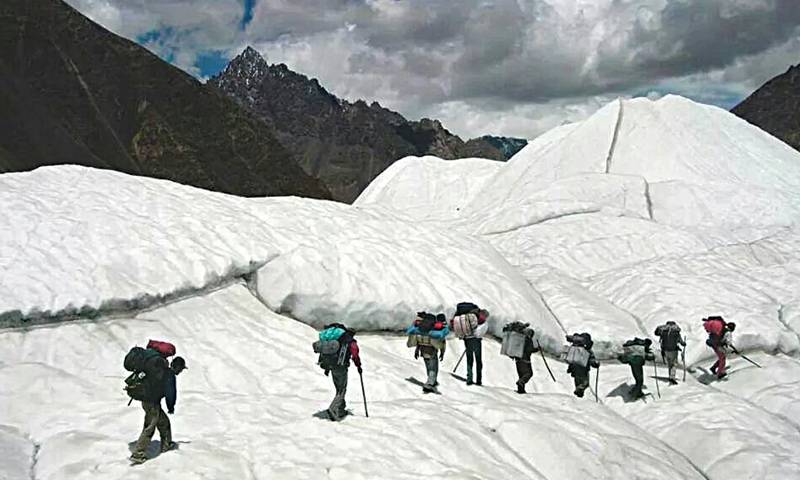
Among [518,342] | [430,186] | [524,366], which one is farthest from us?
[430,186]

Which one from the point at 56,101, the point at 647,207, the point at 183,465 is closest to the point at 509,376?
the point at 183,465

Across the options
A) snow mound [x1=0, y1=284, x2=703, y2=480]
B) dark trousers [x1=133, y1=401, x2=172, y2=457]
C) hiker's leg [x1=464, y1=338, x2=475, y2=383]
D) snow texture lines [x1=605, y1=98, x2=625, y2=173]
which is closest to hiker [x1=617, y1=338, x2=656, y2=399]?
snow mound [x1=0, y1=284, x2=703, y2=480]

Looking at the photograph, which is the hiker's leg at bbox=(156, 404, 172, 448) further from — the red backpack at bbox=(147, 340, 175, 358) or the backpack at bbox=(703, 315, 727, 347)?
the backpack at bbox=(703, 315, 727, 347)

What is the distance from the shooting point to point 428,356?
644 inches

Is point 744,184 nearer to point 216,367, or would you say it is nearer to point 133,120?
point 216,367

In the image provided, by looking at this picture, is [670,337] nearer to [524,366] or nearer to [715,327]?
[715,327]

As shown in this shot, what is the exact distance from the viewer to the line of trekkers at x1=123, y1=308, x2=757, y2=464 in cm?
1121

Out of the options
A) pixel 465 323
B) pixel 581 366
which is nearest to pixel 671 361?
pixel 581 366

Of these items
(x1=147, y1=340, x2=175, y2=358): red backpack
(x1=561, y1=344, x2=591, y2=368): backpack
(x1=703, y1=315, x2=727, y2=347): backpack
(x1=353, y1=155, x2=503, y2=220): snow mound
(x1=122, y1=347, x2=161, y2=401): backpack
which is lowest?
(x1=561, y1=344, x2=591, y2=368): backpack

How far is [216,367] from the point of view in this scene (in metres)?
17.2

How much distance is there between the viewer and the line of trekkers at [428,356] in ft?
36.8

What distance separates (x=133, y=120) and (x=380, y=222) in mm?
184913

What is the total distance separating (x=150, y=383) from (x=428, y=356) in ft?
22.8

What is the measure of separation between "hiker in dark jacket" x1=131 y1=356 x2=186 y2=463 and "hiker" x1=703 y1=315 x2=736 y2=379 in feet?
55.0
